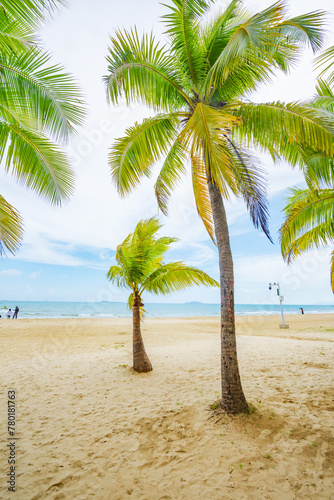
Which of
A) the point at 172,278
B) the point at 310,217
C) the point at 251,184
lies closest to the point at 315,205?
the point at 310,217

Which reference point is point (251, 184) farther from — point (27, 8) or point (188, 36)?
point (27, 8)

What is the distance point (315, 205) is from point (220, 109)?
173 inches

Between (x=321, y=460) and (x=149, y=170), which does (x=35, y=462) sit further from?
(x=149, y=170)

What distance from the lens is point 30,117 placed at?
404 centimetres

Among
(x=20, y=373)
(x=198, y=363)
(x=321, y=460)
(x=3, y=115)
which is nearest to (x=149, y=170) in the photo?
(x=3, y=115)

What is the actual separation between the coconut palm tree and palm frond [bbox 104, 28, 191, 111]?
3.58m

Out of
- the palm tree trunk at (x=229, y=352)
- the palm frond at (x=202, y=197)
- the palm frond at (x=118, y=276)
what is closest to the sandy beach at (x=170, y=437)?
the palm tree trunk at (x=229, y=352)

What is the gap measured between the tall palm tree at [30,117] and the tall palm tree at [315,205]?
367 cm

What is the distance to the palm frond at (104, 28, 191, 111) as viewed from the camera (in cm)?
424

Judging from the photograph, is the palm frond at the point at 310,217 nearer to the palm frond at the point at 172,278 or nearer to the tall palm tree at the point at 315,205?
the tall palm tree at the point at 315,205

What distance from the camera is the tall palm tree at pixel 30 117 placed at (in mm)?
3301

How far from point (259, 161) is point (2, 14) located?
14.3 feet

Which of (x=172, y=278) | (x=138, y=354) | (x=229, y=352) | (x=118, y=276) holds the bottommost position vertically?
(x=138, y=354)

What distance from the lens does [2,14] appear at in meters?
2.76
